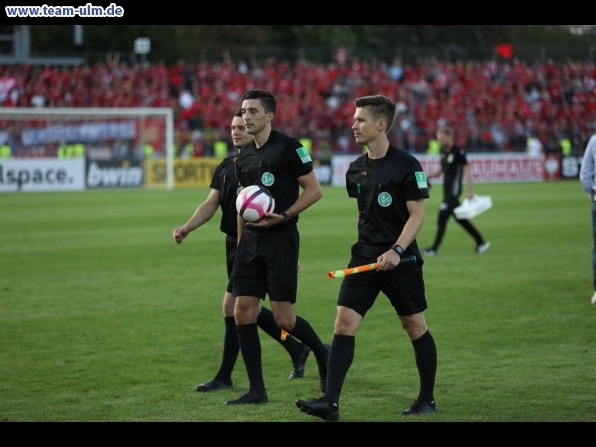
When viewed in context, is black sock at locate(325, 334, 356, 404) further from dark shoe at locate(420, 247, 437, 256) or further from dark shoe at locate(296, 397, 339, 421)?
dark shoe at locate(420, 247, 437, 256)

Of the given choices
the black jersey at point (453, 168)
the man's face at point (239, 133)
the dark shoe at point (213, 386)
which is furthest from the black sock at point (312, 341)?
the black jersey at point (453, 168)

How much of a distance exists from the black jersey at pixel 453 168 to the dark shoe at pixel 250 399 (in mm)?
10663

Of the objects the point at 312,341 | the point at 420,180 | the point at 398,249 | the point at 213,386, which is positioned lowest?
the point at 213,386

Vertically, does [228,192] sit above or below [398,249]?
above

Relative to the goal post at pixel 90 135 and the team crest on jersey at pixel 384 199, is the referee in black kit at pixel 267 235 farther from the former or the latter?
the goal post at pixel 90 135

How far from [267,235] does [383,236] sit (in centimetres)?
91

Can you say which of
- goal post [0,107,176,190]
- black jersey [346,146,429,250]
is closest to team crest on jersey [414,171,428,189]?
black jersey [346,146,429,250]

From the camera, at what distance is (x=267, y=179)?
7.49 m

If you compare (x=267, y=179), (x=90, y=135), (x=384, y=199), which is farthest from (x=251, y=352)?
(x=90, y=135)

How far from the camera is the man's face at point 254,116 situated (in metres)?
7.46

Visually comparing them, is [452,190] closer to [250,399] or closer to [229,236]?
[229,236]

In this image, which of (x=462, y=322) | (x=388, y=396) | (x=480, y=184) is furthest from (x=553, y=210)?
(x=388, y=396)

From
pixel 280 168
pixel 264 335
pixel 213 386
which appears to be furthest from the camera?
pixel 264 335

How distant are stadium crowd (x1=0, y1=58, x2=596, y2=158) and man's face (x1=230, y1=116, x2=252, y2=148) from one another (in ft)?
114
